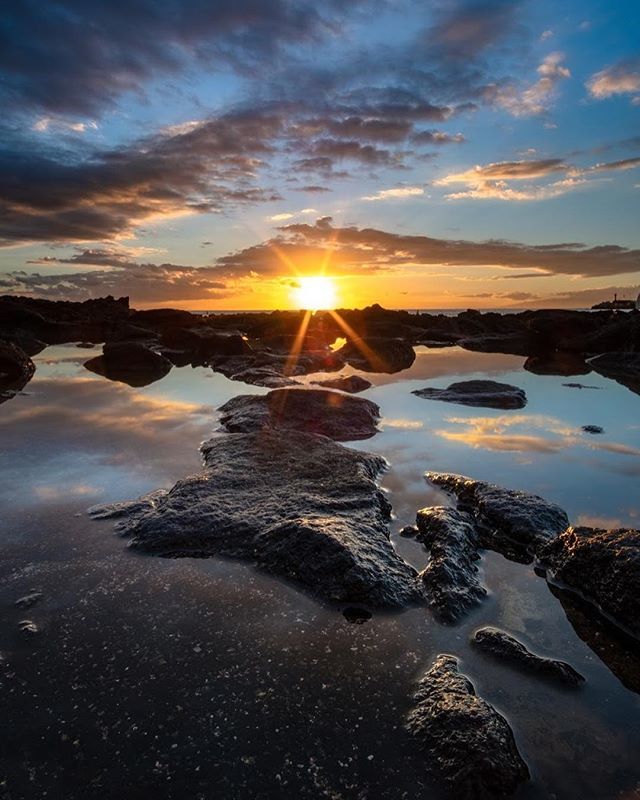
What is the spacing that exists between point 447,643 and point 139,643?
2.66m

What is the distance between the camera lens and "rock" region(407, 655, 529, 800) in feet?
9.91

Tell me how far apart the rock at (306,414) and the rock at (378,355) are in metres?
10.8

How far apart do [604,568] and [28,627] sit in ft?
18.0

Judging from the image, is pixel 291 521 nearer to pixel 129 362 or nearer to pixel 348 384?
pixel 348 384

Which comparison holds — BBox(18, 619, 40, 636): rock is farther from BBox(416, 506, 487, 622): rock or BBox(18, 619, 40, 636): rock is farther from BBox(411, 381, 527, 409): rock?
BBox(411, 381, 527, 409): rock

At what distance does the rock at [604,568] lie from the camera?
4613 mm

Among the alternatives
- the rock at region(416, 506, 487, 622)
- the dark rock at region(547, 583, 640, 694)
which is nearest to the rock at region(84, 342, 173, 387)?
the rock at region(416, 506, 487, 622)

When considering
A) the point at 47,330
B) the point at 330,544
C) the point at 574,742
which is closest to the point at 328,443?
the point at 330,544

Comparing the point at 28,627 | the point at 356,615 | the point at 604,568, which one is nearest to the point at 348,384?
the point at 604,568

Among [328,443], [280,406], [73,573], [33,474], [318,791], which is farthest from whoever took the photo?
[280,406]

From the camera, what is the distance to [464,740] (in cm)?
326

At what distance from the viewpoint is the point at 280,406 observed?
12617mm

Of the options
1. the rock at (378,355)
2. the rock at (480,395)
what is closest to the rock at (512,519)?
the rock at (480,395)

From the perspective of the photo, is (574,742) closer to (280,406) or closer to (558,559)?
(558,559)
